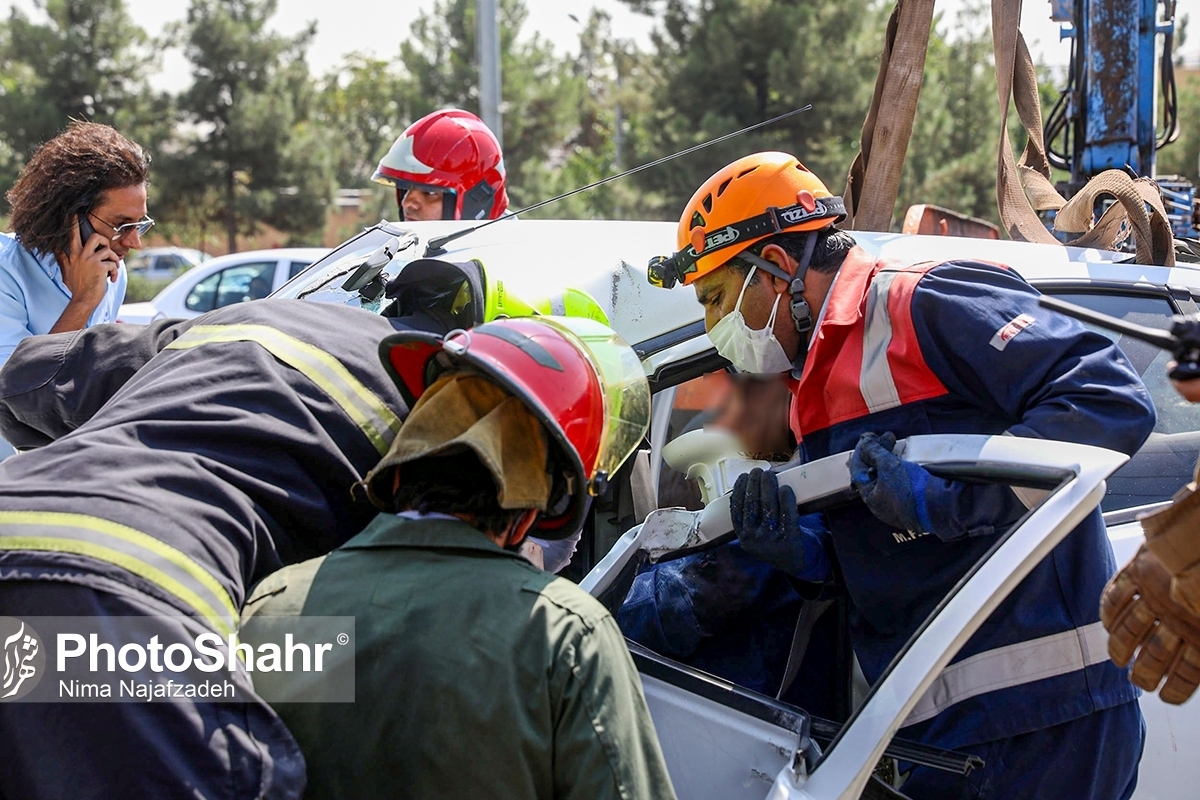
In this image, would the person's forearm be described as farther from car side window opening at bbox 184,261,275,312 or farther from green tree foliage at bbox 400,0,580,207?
green tree foliage at bbox 400,0,580,207

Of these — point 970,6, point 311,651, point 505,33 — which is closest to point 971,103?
point 970,6

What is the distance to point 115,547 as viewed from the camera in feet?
5.04

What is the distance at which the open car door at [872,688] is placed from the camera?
1.78 metres

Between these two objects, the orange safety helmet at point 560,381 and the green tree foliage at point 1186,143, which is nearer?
the orange safety helmet at point 560,381

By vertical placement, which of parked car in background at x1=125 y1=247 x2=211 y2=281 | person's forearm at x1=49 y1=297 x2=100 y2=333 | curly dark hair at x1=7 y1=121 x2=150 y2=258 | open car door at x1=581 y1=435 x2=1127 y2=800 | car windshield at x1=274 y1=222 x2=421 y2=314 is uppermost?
curly dark hair at x1=7 y1=121 x2=150 y2=258

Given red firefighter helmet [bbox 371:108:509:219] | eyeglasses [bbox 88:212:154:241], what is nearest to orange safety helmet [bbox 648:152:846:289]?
eyeglasses [bbox 88:212:154:241]

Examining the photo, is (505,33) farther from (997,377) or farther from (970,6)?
(997,377)

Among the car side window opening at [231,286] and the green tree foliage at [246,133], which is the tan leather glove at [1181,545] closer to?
the car side window opening at [231,286]

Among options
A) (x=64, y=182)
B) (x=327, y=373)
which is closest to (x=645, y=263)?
(x=327, y=373)

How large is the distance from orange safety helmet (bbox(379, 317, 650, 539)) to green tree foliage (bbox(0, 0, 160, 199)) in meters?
24.3

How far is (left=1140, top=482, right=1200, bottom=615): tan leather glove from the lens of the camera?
173cm

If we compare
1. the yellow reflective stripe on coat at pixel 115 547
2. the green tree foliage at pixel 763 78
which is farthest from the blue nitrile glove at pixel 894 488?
the green tree foliage at pixel 763 78

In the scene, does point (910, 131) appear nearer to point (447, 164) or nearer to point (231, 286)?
point (447, 164)

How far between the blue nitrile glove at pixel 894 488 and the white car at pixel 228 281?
8.71 meters
